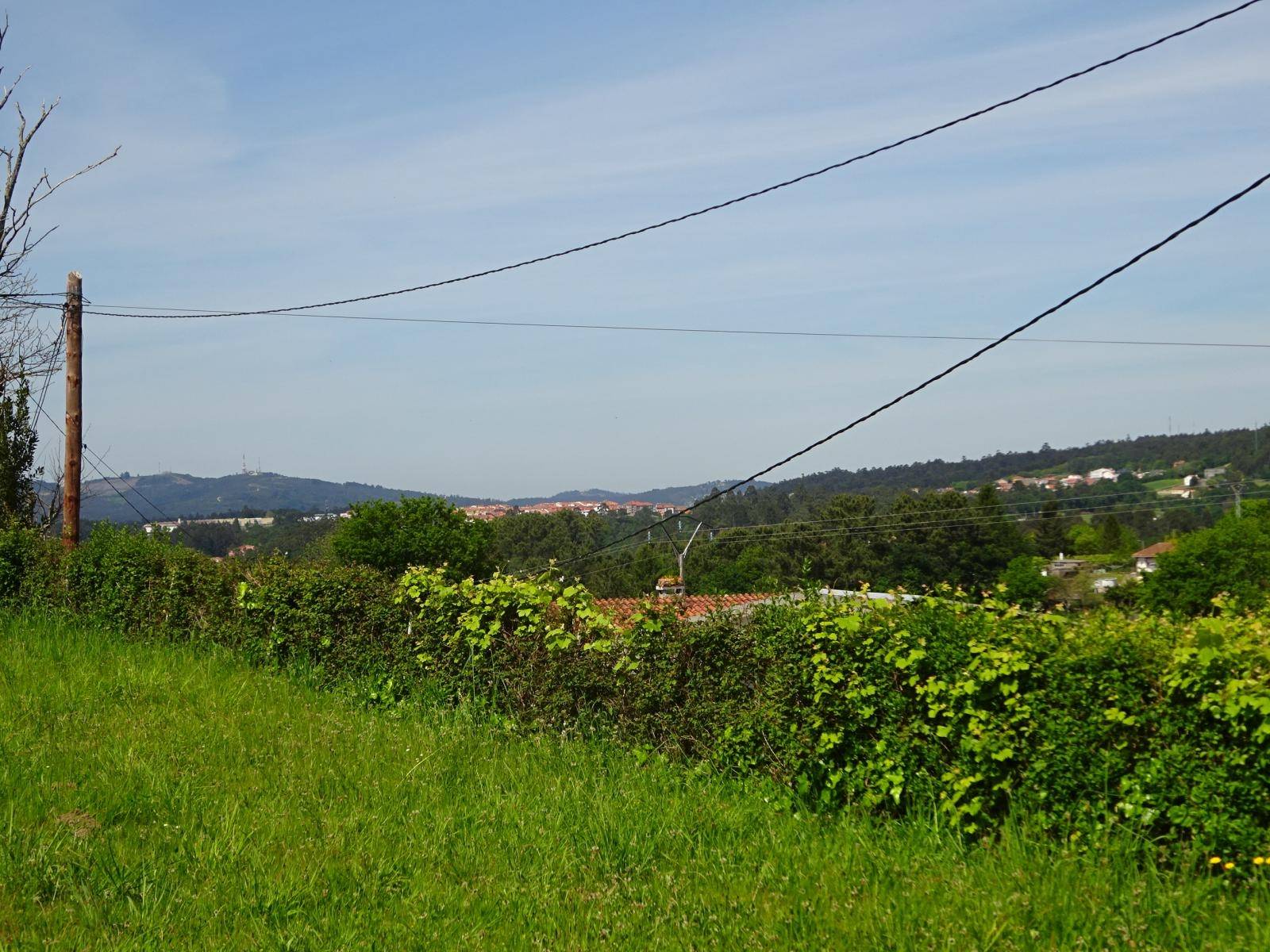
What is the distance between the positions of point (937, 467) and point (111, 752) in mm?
127156

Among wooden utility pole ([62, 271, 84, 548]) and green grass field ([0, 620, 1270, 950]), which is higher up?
wooden utility pole ([62, 271, 84, 548])

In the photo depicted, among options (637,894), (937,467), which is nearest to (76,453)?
(637,894)

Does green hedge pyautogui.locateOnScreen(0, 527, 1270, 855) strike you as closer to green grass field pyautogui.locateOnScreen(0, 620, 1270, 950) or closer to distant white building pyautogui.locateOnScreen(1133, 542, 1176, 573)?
green grass field pyautogui.locateOnScreen(0, 620, 1270, 950)

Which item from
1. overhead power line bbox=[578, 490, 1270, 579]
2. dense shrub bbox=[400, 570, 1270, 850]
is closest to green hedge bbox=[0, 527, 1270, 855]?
dense shrub bbox=[400, 570, 1270, 850]

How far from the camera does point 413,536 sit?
59031 mm

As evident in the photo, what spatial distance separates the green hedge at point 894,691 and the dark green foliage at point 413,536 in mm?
49188

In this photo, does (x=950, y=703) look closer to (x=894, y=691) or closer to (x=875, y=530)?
(x=894, y=691)

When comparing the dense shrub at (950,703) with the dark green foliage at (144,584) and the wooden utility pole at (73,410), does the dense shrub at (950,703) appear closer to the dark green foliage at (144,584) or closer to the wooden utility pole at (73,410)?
the dark green foliage at (144,584)

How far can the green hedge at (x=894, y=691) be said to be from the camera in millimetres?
4664

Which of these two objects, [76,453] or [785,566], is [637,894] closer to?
[76,453]

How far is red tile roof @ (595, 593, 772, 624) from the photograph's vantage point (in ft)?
24.0

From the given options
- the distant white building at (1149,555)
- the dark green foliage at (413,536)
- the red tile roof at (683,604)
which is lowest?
the distant white building at (1149,555)

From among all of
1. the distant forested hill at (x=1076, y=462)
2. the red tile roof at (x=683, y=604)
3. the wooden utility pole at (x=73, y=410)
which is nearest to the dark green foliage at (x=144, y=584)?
the wooden utility pole at (x=73, y=410)

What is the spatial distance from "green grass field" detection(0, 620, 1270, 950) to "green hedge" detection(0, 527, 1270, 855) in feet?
0.91
